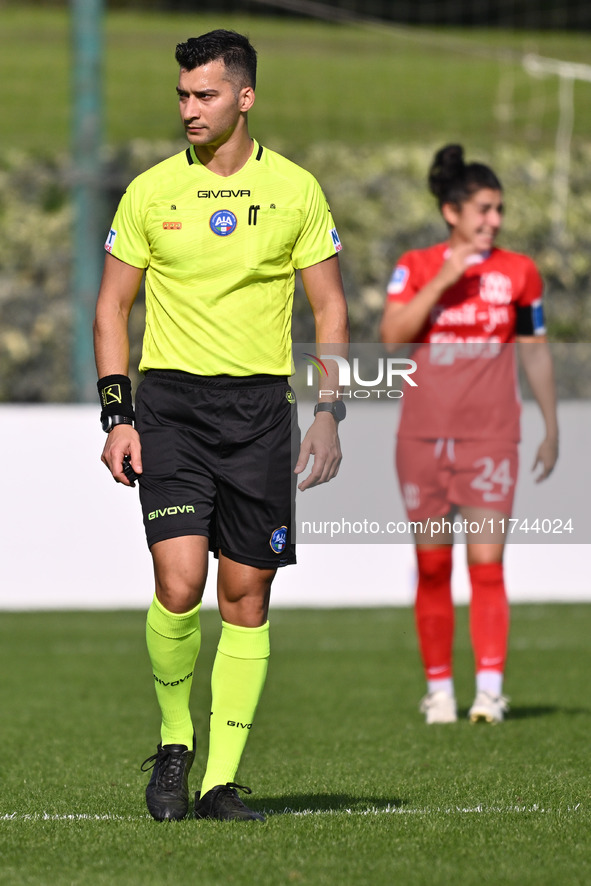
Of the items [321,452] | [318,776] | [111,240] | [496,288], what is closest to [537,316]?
[496,288]

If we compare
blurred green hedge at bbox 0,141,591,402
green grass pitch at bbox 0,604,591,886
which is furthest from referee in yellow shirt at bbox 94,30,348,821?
blurred green hedge at bbox 0,141,591,402

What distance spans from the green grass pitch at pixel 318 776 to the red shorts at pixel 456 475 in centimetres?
93

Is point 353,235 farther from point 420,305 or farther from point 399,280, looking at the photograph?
point 420,305

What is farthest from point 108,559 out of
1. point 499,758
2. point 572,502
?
point 499,758

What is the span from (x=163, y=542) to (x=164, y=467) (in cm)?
21

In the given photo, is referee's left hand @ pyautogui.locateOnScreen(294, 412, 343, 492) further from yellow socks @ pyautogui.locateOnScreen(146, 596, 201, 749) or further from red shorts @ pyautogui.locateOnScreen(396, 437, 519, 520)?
red shorts @ pyautogui.locateOnScreen(396, 437, 519, 520)

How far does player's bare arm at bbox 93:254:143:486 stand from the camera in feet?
13.6

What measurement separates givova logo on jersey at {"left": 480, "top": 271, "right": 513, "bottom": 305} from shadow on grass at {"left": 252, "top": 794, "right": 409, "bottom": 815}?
2550mm

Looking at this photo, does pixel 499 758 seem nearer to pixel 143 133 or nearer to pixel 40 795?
pixel 40 795

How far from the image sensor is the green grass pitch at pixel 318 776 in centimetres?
358

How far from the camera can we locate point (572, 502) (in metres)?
6.65

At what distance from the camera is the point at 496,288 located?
646cm

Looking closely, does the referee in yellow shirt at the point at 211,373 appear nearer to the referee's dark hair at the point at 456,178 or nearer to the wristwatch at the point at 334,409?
the wristwatch at the point at 334,409

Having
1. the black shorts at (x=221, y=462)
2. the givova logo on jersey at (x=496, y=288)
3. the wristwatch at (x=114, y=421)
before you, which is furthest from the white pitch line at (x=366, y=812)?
the givova logo on jersey at (x=496, y=288)
